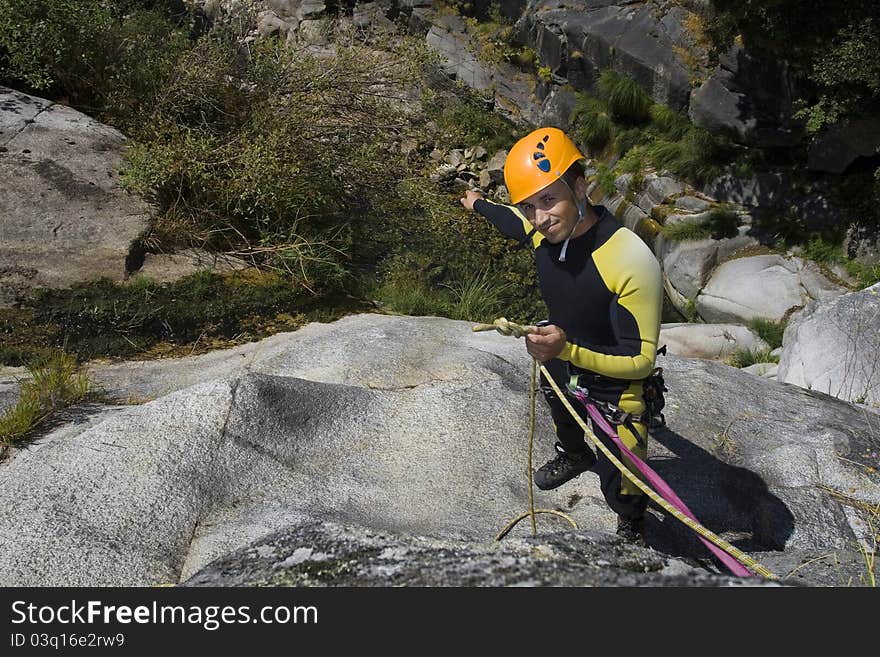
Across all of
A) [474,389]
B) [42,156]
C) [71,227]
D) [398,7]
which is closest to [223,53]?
[42,156]

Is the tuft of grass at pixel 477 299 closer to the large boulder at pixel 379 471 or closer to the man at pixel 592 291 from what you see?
the large boulder at pixel 379 471

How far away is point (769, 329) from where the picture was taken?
9.40m

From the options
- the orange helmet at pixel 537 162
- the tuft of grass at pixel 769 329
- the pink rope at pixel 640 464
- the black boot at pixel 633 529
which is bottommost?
the tuft of grass at pixel 769 329

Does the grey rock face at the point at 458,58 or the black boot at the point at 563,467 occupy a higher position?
the black boot at the point at 563,467

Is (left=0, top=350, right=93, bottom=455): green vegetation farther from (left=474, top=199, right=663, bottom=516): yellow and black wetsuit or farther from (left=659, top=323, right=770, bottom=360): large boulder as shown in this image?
(left=659, top=323, right=770, bottom=360): large boulder

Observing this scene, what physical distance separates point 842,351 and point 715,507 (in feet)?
7.63

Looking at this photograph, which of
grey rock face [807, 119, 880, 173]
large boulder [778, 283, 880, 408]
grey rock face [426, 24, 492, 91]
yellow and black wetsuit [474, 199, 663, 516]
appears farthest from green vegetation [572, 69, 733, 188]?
yellow and black wetsuit [474, 199, 663, 516]

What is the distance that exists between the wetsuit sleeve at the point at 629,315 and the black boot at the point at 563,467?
95cm

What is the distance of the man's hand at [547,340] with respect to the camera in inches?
114

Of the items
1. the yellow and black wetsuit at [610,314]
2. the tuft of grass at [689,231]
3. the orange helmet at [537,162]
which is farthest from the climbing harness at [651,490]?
the tuft of grass at [689,231]

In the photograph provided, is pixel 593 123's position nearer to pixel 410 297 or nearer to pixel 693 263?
pixel 693 263

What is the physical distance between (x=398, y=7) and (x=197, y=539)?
16.3 meters

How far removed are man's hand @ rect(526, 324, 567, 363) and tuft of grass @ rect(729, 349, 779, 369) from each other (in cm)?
612

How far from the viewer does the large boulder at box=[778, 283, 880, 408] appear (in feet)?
17.7
